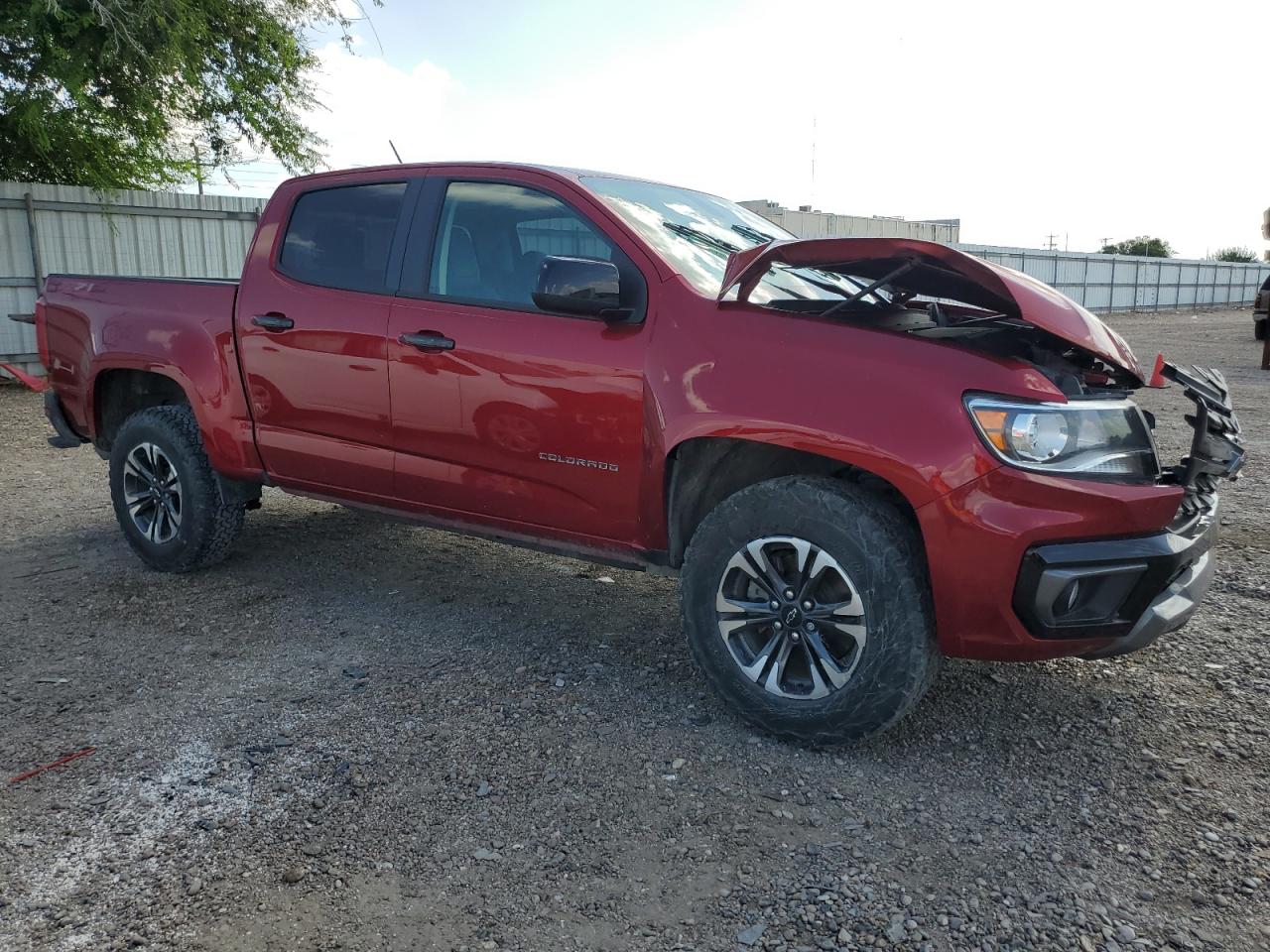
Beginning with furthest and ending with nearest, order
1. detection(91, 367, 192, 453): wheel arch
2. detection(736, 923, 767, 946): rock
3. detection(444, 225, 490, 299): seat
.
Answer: detection(91, 367, 192, 453): wheel arch < detection(444, 225, 490, 299): seat < detection(736, 923, 767, 946): rock

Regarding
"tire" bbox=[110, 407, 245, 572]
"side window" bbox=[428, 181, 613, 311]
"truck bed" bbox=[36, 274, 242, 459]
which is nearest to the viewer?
"side window" bbox=[428, 181, 613, 311]

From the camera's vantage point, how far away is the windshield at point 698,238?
11.9 feet

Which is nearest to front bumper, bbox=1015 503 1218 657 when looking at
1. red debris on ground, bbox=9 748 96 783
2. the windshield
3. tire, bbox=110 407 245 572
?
the windshield

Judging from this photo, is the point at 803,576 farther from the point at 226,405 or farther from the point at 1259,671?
the point at 226,405

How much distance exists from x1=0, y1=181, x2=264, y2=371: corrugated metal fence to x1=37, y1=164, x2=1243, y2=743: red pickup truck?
909cm

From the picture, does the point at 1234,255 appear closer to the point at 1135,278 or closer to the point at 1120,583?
the point at 1135,278

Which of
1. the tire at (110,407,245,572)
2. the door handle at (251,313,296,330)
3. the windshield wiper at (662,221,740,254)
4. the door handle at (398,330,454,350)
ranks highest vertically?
the windshield wiper at (662,221,740,254)

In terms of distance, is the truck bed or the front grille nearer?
the front grille

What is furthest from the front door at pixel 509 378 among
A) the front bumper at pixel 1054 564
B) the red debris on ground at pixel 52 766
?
the red debris on ground at pixel 52 766

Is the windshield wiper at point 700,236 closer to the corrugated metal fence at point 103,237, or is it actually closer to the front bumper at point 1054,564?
the front bumper at point 1054,564

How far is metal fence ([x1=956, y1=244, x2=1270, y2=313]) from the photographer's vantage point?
31734 millimetres

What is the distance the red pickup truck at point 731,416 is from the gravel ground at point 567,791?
1.38ft

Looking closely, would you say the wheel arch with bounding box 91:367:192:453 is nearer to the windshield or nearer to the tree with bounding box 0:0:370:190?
the windshield

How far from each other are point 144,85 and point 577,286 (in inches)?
452
